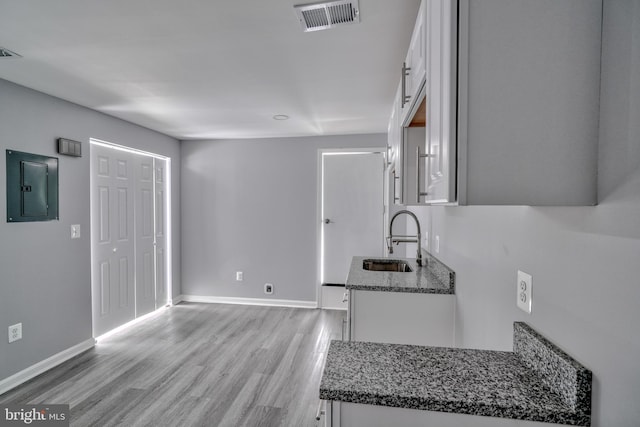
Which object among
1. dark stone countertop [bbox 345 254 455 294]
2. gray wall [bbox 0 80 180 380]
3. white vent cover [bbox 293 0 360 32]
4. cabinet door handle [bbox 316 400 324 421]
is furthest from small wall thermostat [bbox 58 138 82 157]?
cabinet door handle [bbox 316 400 324 421]

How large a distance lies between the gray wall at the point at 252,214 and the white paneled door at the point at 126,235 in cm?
43

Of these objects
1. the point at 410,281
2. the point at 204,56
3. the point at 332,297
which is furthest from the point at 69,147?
the point at 332,297

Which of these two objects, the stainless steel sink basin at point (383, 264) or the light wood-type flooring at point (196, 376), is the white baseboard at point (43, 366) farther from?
the stainless steel sink basin at point (383, 264)

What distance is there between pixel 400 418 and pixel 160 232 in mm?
4149

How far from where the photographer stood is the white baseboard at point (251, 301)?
4355 millimetres

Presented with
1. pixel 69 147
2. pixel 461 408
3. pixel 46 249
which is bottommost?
pixel 461 408

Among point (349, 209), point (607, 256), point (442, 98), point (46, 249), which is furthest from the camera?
point (349, 209)

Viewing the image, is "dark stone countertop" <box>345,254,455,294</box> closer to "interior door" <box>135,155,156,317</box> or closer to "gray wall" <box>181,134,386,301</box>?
"gray wall" <box>181,134,386,301</box>

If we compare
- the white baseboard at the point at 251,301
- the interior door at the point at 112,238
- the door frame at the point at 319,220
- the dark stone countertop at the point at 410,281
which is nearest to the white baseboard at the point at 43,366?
the interior door at the point at 112,238

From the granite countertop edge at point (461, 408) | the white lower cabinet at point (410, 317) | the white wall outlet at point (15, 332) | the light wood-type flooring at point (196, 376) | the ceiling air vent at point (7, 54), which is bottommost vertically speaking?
the light wood-type flooring at point (196, 376)

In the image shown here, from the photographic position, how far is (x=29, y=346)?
2553mm

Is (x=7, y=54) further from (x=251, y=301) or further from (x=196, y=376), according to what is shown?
(x=251, y=301)

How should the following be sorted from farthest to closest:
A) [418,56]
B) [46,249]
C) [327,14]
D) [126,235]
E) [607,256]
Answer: [126,235] → [46,249] → [327,14] → [418,56] → [607,256]

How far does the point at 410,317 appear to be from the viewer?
5.96 ft
